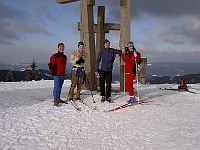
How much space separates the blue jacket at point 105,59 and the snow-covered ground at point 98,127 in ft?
4.18

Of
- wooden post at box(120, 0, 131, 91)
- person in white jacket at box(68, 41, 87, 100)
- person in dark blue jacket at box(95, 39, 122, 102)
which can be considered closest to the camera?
A: person in white jacket at box(68, 41, 87, 100)

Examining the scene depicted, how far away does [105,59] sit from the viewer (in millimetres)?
8773

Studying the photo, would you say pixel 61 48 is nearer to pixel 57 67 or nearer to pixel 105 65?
pixel 57 67

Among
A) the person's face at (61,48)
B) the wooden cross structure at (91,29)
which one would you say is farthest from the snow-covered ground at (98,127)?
the wooden cross structure at (91,29)

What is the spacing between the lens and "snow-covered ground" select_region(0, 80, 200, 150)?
15.3 ft

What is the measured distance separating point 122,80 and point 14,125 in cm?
633

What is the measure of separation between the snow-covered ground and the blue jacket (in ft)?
4.18

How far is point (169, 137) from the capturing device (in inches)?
206

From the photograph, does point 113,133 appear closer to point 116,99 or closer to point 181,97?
point 116,99

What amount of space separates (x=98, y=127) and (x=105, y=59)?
346 cm

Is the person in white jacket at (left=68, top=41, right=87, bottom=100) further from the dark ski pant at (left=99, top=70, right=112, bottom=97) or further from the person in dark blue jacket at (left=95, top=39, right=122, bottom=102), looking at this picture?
the dark ski pant at (left=99, top=70, right=112, bottom=97)

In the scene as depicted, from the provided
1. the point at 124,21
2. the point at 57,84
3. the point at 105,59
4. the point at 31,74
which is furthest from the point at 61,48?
the point at 31,74

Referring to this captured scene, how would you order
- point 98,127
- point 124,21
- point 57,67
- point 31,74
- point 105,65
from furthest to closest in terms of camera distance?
1. point 31,74
2. point 124,21
3. point 105,65
4. point 57,67
5. point 98,127

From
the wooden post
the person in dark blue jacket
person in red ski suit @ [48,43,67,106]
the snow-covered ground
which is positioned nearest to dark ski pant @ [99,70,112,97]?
the person in dark blue jacket
